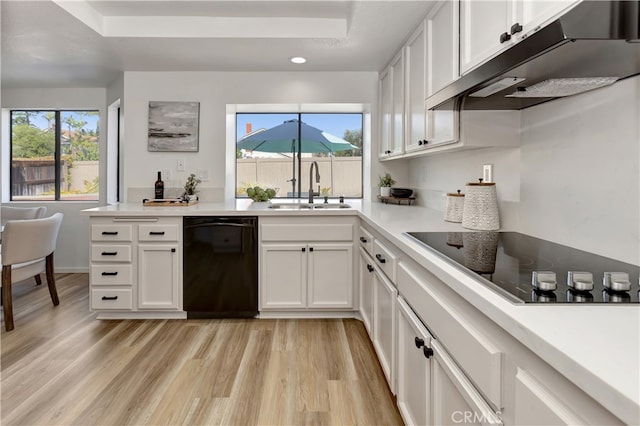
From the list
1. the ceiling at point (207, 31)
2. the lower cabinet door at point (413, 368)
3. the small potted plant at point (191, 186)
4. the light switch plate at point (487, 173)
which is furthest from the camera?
the small potted plant at point (191, 186)

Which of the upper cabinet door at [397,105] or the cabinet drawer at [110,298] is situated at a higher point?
the upper cabinet door at [397,105]

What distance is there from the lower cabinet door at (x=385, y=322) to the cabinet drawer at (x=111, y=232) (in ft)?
6.47

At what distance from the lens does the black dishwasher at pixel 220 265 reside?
309cm

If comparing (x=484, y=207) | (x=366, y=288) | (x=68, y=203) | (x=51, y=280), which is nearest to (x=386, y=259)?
(x=484, y=207)

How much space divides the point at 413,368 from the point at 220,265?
196 centimetres

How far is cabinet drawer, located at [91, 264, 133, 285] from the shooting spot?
3109 mm

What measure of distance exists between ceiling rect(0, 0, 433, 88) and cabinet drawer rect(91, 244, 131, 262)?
1561mm

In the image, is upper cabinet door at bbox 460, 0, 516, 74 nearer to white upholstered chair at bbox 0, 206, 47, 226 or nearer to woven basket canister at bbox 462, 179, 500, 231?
woven basket canister at bbox 462, 179, 500, 231

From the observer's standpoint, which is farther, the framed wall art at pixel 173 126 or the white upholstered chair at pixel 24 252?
the framed wall art at pixel 173 126

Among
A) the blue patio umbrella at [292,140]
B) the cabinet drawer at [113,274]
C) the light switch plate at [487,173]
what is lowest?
the cabinet drawer at [113,274]

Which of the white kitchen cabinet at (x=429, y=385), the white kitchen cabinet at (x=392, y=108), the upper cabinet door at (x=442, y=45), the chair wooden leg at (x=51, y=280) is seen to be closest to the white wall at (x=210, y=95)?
the white kitchen cabinet at (x=392, y=108)

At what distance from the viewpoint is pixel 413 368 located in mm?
1534

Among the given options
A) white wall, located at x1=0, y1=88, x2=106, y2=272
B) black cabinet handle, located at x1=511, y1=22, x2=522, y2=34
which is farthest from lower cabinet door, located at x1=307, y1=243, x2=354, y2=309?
white wall, located at x1=0, y1=88, x2=106, y2=272

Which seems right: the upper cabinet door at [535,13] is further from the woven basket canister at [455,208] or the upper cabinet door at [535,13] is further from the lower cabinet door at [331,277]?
the lower cabinet door at [331,277]
